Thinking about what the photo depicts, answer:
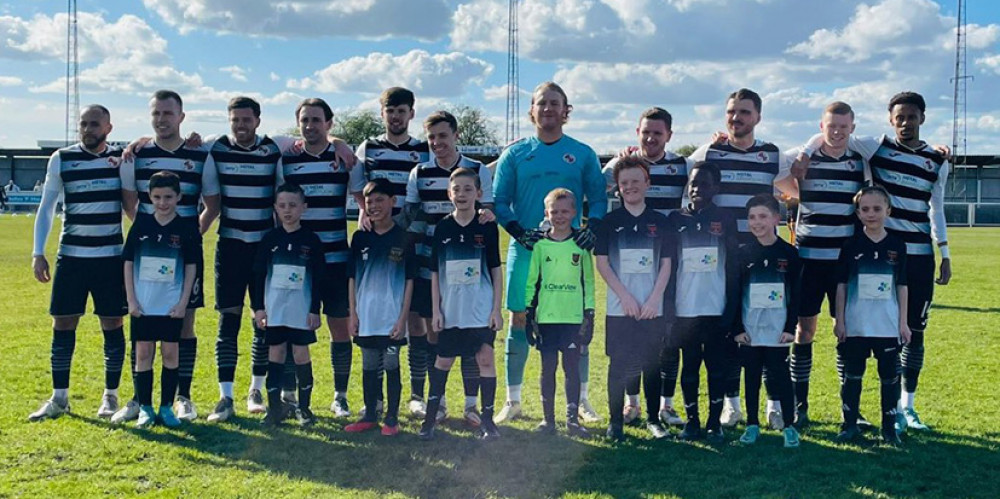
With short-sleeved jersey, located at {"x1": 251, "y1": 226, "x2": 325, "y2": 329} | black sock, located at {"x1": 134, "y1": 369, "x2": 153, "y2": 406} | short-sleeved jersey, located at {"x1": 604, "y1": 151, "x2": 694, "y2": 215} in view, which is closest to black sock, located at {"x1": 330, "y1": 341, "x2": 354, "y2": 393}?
short-sleeved jersey, located at {"x1": 251, "y1": 226, "x2": 325, "y2": 329}

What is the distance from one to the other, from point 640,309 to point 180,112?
10.5 ft

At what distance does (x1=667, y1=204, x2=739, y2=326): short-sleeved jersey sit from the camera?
199 inches

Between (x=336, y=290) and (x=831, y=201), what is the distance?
321cm

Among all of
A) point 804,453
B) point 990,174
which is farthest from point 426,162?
point 990,174

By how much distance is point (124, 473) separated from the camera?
447 centimetres

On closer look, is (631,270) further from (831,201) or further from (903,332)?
(903,332)

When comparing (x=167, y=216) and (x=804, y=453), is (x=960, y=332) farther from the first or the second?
(x=167, y=216)

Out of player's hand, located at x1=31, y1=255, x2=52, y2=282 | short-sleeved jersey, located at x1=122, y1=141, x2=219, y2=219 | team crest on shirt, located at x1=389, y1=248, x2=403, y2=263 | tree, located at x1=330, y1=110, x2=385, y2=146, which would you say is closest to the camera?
team crest on shirt, located at x1=389, y1=248, x2=403, y2=263

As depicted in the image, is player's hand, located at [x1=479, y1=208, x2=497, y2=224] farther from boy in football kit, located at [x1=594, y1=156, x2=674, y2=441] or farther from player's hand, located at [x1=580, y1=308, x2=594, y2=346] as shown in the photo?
player's hand, located at [x1=580, y1=308, x2=594, y2=346]

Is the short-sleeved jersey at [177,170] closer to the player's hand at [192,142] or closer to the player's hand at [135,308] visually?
the player's hand at [192,142]

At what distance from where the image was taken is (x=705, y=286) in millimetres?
5055

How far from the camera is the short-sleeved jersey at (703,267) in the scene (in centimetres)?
505

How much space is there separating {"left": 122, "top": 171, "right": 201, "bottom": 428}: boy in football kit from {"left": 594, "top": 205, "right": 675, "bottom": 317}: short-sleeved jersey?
8.41ft

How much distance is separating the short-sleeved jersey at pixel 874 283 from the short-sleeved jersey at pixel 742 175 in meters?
0.64
